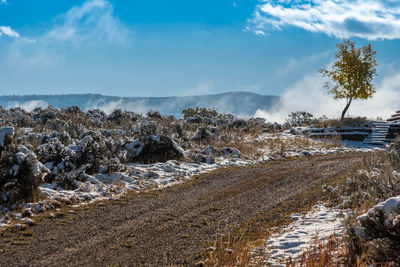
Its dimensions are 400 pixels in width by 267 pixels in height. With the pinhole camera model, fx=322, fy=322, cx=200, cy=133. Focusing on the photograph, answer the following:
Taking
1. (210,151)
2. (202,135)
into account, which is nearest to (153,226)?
(210,151)

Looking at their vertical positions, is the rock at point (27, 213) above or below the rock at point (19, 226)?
above

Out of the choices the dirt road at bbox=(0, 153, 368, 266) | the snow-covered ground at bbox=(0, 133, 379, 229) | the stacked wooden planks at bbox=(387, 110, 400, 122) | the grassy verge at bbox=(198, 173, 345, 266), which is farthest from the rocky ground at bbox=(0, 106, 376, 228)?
the stacked wooden planks at bbox=(387, 110, 400, 122)

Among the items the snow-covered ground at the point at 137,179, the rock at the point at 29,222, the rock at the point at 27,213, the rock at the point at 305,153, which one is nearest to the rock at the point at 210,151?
the snow-covered ground at the point at 137,179

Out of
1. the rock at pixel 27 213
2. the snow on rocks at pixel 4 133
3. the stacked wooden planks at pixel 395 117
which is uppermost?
the stacked wooden planks at pixel 395 117

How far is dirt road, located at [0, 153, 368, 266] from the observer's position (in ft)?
17.5

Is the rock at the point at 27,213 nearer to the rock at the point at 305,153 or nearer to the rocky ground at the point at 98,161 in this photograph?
the rocky ground at the point at 98,161

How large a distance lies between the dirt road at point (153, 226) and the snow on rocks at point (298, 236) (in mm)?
1032

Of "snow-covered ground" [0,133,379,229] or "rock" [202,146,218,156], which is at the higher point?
"rock" [202,146,218,156]

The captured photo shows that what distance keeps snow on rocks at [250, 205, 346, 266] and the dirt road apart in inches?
40.6

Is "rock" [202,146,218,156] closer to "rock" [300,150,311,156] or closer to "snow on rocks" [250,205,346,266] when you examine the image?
"rock" [300,150,311,156]

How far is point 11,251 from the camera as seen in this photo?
18.5 ft

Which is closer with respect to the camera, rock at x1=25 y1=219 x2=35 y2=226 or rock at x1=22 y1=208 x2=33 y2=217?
rock at x1=25 y1=219 x2=35 y2=226

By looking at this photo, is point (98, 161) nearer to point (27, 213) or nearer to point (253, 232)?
point (27, 213)

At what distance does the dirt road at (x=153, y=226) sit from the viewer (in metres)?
5.34
